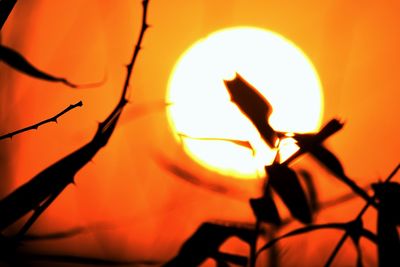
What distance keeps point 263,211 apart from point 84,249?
0.57 m

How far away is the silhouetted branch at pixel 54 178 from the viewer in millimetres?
439

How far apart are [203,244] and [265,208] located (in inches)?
3.4

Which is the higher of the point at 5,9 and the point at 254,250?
the point at 5,9

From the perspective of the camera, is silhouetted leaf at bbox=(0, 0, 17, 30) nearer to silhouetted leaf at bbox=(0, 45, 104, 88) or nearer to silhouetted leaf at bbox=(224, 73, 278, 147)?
silhouetted leaf at bbox=(0, 45, 104, 88)

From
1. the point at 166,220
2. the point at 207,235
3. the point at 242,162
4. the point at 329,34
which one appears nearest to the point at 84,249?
the point at 166,220

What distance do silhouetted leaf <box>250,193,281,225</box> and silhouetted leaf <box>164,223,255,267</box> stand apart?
0.10 ft

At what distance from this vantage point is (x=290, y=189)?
21.9 inches

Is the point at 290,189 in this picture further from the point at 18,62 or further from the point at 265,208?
the point at 18,62

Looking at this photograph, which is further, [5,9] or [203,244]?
[203,244]

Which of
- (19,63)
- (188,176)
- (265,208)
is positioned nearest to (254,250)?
(265,208)

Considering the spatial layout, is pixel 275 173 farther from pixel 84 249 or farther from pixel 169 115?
pixel 169 115

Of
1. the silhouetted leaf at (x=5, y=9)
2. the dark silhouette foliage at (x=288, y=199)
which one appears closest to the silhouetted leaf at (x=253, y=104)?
the dark silhouette foliage at (x=288, y=199)

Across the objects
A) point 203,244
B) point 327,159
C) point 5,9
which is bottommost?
point 203,244

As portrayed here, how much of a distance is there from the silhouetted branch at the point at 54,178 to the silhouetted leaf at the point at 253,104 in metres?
0.13
